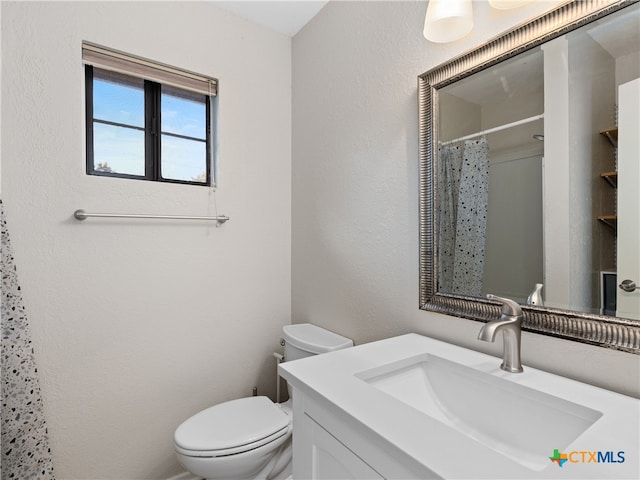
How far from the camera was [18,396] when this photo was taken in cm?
125

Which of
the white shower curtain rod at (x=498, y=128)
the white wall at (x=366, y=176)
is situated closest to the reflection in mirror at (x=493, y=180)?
the white shower curtain rod at (x=498, y=128)

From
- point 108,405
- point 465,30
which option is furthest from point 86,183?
point 465,30

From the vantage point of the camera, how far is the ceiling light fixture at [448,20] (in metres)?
1.03

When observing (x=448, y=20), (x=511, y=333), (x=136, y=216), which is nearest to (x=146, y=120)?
(x=136, y=216)

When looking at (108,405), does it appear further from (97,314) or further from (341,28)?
(341,28)

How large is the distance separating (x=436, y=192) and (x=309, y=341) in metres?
0.86

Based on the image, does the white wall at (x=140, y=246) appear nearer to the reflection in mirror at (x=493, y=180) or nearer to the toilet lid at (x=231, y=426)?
the toilet lid at (x=231, y=426)

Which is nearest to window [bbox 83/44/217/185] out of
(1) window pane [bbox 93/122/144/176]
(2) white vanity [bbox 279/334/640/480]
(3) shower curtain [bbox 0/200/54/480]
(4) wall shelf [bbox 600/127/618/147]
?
(1) window pane [bbox 93/122/144/176]

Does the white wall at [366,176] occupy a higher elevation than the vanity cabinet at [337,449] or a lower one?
higher

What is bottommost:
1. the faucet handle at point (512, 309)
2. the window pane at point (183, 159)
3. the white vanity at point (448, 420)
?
the white vanity at point (448, 420)

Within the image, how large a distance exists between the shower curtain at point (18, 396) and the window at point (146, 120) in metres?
0.50

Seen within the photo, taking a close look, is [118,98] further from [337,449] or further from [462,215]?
Result: [337,449]

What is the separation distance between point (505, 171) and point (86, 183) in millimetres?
1596

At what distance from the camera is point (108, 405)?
4.93 ft
